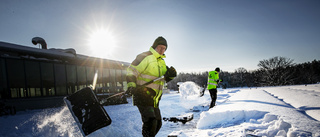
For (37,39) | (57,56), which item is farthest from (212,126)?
(37,39)

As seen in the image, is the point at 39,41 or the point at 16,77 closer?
the point at 16,77

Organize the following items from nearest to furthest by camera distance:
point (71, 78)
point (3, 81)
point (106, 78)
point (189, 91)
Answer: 1. point (3, 81)
2. point (71, 78)
3. point (189, 91)
4. point (106, 78)

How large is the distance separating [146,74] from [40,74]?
481 inches

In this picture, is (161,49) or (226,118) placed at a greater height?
(161,49)

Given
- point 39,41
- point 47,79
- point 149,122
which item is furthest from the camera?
point 39,41

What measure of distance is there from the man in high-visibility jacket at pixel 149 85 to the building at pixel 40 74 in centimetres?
534

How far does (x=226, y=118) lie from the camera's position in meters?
4.12

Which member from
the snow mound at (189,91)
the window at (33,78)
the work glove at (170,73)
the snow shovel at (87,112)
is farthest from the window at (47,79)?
the work glove at (170,73)

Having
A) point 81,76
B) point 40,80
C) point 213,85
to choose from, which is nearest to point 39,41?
point 40,80

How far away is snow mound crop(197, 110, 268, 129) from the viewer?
3771 millimetres

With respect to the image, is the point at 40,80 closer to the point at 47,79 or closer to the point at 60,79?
the point at 47,79

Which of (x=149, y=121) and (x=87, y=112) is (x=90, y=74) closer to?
(x=87, y=112)

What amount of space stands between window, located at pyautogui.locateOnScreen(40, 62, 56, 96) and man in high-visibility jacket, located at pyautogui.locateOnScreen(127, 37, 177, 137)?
1201 cm

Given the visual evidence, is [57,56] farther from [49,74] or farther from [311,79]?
[311,79]
